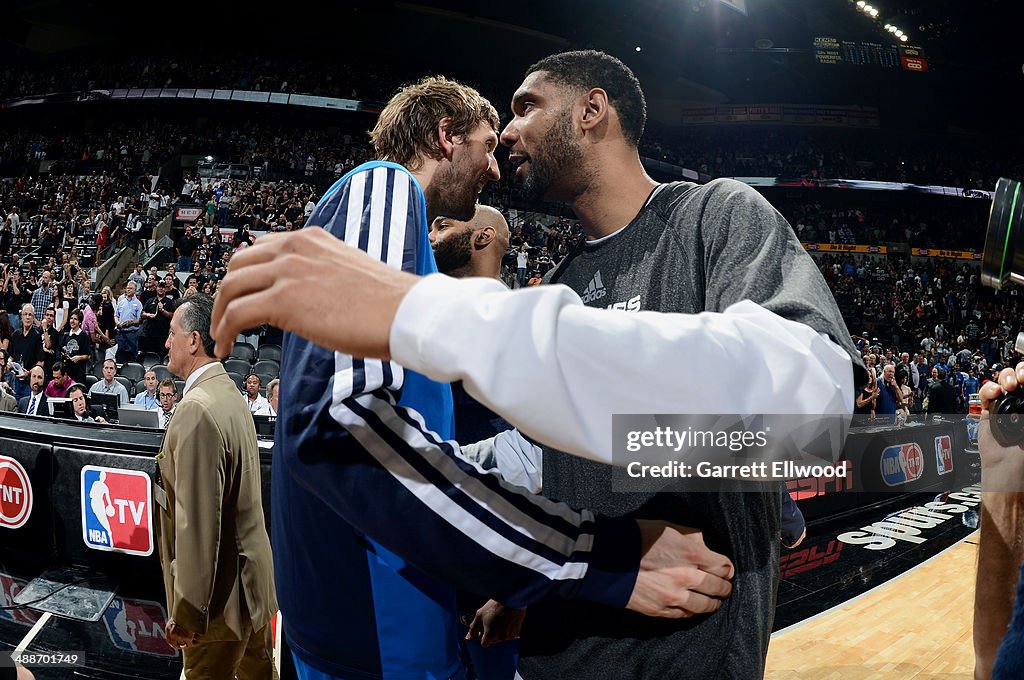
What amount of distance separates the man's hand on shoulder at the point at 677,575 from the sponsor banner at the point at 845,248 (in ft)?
85.5

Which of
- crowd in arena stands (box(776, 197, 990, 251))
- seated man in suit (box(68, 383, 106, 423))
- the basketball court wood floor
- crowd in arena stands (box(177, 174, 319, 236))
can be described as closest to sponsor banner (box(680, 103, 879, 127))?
crowd in arena stands (box(776, 197, 990, 251))

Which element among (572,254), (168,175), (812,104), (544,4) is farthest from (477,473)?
(812,104)

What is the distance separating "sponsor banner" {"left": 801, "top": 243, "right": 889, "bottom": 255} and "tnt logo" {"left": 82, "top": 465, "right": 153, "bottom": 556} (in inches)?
960

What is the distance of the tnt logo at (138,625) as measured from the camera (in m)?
3.63

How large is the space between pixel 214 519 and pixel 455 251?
1.37 m

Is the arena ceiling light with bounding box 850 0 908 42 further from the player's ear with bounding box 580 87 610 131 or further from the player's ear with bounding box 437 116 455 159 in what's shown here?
the player's ear with bounding box 580 87 610 131

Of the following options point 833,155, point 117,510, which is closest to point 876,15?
point 833,155

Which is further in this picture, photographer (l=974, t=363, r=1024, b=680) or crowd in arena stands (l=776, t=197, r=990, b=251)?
crowd in arena stands (l=776, t=197, r=990, b=251)

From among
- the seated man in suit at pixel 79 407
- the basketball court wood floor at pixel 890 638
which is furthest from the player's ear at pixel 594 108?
the seated man in suit at pixel 79 407

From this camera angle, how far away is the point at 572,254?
1.21 metres

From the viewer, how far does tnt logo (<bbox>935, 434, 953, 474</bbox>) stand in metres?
7.33

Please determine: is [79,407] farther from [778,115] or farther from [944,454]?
[778,115]

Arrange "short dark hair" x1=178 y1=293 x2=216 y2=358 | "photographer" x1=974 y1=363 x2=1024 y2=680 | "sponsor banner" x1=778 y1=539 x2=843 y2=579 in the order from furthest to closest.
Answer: "sponsor banner" x1=778 y1=539 x2=843 y2=579 < "short dark hair" x1=178 y1=293 x2=216 y2=358 < "photographer" x1=974 y1=363 x2=1024 y2=680

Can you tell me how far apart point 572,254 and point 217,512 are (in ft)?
6.65
